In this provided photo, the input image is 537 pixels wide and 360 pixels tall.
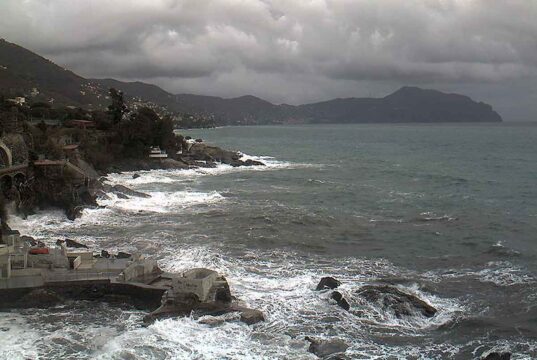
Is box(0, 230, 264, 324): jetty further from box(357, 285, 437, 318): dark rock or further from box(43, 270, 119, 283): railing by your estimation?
box(357, 285, 437, 318): dark rock

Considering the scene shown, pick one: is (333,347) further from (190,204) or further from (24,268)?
(190,204)

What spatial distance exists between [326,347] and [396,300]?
5.58 metres

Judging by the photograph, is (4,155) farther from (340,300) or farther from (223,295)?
(340,300)

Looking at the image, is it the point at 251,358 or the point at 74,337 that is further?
the point at 74,337

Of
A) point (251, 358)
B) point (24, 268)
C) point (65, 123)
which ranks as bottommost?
point (251, 358)

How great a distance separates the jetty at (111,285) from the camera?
23.0 metres

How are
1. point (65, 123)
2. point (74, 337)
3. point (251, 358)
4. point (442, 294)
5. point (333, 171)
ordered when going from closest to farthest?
point (251, 358) → point (74, 337) → point (442, 294) → point (333, 171) → point (65, 123)

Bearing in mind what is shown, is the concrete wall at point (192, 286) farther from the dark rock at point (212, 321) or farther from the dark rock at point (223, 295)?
the dark rock at point (212, 321)

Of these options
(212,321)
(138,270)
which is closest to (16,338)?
(138,270)

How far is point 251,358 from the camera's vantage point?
63.0 ft

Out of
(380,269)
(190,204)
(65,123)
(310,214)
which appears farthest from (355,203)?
(65,123)

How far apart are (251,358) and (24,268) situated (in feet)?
38.9

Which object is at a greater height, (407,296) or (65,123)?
(65,123)

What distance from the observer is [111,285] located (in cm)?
2464
